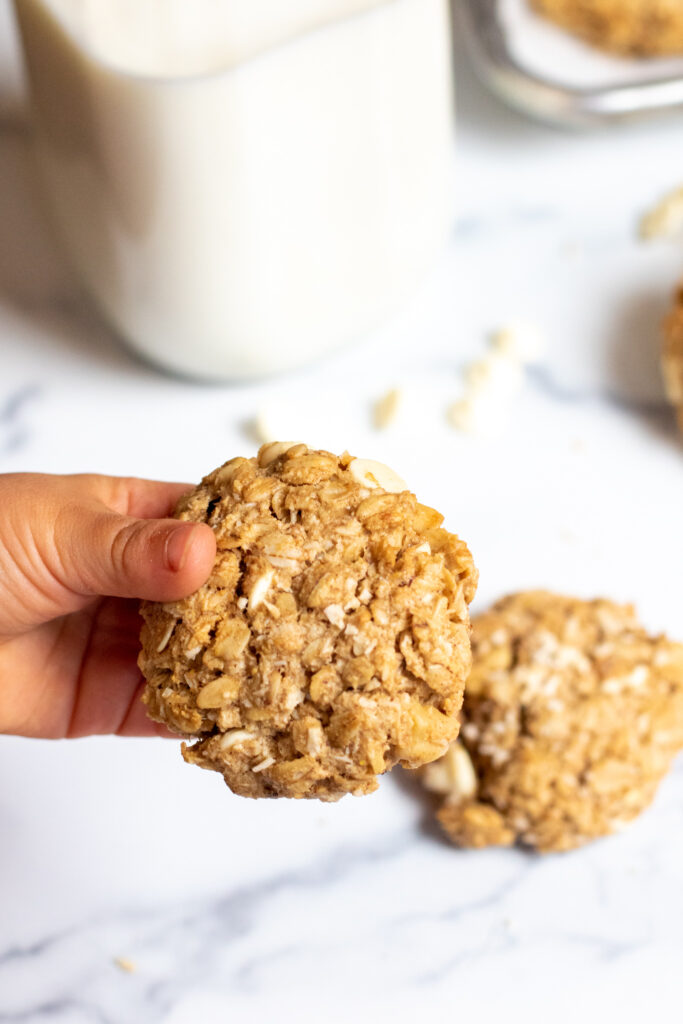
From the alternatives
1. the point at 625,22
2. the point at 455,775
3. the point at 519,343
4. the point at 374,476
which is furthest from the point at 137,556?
the point at 625,22

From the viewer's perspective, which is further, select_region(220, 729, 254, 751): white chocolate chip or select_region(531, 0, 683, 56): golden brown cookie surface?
select_region(531, 0, 683, 56): golden brown cookie surface

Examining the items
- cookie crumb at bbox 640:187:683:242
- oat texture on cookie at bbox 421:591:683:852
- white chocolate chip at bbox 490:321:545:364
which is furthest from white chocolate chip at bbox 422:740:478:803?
cookie crumb at bbox 640:187:683:242

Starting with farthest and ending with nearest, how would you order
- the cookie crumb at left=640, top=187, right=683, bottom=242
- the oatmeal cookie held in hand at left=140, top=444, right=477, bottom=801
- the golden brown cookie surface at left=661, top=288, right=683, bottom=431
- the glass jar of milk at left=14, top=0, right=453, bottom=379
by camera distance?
the cookie crumb at left=640, top=187, right=683, bottom=242 < the golden brown cookie surface at left=661, top=288, right=683, bottom=431 < the glass jar of milk at left=14, top=0, right=453, bottom=379 < the oatmeal cookie held in hand at left=140, top=444, right=477, bottom=801

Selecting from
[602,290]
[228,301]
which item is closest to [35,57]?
[228,301]

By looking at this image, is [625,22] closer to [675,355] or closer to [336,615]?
[675,355]

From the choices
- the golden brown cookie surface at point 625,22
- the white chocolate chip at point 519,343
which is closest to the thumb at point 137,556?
the white chocolate chip at point 519,343

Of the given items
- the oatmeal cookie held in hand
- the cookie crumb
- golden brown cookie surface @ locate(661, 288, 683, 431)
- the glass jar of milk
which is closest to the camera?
the oatmeal cookie held in hand

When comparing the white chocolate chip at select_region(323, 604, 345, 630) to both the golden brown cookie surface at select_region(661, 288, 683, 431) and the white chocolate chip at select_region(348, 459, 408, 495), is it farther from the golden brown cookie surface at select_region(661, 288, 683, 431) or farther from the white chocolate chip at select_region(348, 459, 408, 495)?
the golden brown cookie surface at select_region(661, 288, 683, 431)

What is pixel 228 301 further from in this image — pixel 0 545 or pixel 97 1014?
pixel 97 1014

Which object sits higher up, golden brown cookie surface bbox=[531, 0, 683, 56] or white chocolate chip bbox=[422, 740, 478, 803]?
golden brown cookie surface bbox=[531, 0, 683, 56]
